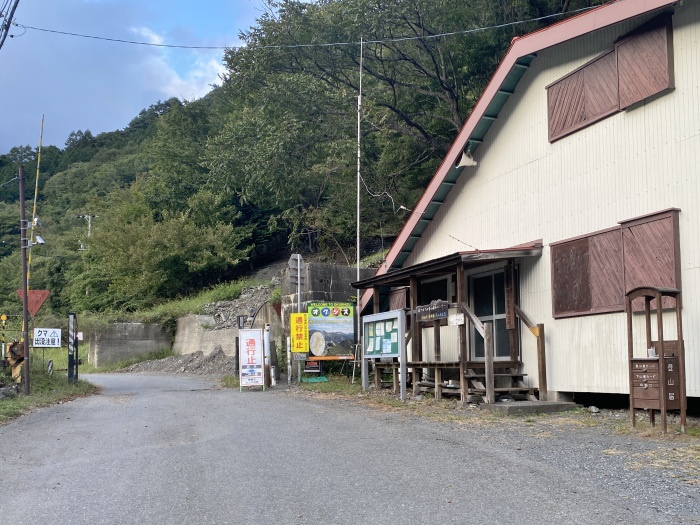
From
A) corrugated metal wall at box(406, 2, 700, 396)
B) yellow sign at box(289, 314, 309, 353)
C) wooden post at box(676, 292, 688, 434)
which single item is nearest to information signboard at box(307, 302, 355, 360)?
yellow sign at box(289, 314, 309, 353)

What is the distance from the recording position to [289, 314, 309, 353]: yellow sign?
63.1 feet

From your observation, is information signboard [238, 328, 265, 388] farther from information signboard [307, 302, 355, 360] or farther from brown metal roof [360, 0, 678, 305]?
brown metal roof [360, 0, 678, 305]

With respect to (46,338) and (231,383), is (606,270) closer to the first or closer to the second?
(231,383)

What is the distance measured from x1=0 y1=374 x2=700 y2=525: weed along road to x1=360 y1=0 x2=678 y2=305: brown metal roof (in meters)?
6.17

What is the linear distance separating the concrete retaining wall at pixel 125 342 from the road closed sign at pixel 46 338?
1592 centimetres

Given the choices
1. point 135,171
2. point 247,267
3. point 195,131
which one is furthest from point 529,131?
point 135,171

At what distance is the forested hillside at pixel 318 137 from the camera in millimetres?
23672

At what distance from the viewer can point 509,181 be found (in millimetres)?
14438

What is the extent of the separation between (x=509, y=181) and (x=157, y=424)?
26.9 feet

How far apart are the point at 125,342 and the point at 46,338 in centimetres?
1635

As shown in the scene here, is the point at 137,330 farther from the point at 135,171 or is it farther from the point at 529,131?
the point at 135,171

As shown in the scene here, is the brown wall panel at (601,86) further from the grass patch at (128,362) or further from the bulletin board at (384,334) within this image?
the grass patch at (128,362)

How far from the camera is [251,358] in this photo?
735 inches

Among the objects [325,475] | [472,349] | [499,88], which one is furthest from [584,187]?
[325,475]
